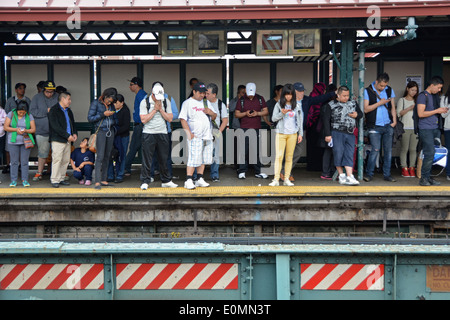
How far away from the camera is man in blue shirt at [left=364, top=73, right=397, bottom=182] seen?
29.4 feet

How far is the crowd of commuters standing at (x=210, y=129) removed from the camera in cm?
838

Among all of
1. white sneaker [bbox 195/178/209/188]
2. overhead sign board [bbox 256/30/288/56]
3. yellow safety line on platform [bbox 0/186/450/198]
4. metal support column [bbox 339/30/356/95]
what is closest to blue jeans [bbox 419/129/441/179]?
yellow safety line on platform [bbox 0/186/450/198]

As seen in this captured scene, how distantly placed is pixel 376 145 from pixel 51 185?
5.76m

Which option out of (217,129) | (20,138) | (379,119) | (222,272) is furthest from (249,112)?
(222,272)

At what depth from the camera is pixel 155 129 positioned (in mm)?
8344

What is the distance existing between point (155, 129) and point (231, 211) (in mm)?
1862

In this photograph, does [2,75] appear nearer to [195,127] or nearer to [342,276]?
[195,127]

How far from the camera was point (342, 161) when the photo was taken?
8719 millimetres

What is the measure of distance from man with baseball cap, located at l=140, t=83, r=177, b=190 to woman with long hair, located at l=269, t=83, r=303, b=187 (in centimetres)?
181

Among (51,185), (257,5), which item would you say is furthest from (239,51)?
(51,185)

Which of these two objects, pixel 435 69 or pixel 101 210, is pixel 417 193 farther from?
pixel 101 210

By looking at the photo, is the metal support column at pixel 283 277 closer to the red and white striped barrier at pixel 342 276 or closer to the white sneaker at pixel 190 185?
the red and white striped barrier at pixel 342 276

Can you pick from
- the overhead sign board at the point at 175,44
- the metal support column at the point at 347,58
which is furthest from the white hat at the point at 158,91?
the metal support column at the point at 347,58

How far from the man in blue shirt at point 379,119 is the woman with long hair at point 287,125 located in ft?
4.49
